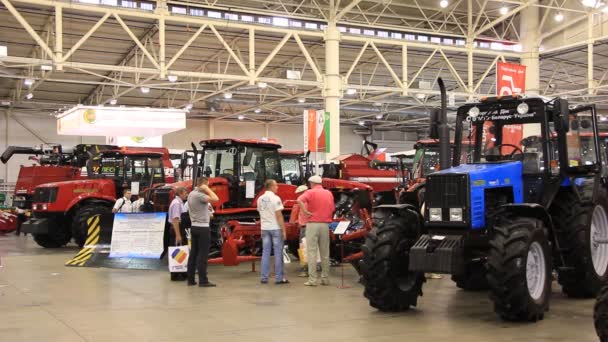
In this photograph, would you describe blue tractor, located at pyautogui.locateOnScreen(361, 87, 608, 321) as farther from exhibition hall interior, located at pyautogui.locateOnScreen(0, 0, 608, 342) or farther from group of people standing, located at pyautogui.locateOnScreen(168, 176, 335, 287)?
group of people standing, located at pyautogui.locateOnScreen(168, 176, 335, 287)

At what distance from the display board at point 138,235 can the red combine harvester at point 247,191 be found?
1.00 metres

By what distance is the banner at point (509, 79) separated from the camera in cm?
1652

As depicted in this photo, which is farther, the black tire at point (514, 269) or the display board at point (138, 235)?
the display board at point (138, 235)

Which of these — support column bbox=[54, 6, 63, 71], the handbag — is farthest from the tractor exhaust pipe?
support column bbox=[54, 6, 63, 71]

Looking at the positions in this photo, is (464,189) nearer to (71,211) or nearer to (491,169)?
(491,169)

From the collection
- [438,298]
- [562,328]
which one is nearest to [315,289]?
[438,298]

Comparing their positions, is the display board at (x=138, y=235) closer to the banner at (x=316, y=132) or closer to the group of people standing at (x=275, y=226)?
the group of people standing at (x=275, y=226)

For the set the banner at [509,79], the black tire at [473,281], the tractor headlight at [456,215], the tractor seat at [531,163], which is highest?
the banner at [509,79]

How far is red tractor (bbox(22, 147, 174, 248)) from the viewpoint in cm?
1644

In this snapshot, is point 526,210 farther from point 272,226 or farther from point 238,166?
point 238,166

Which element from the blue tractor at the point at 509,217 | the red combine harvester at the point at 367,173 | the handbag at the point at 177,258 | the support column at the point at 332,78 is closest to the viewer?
the blue tractor at the point at 509,217

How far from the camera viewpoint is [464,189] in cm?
730

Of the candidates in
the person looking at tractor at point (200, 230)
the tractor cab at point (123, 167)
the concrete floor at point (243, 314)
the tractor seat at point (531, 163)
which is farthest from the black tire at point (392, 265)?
the tractor cab at point (123, 167)

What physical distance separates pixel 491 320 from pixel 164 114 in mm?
14943
